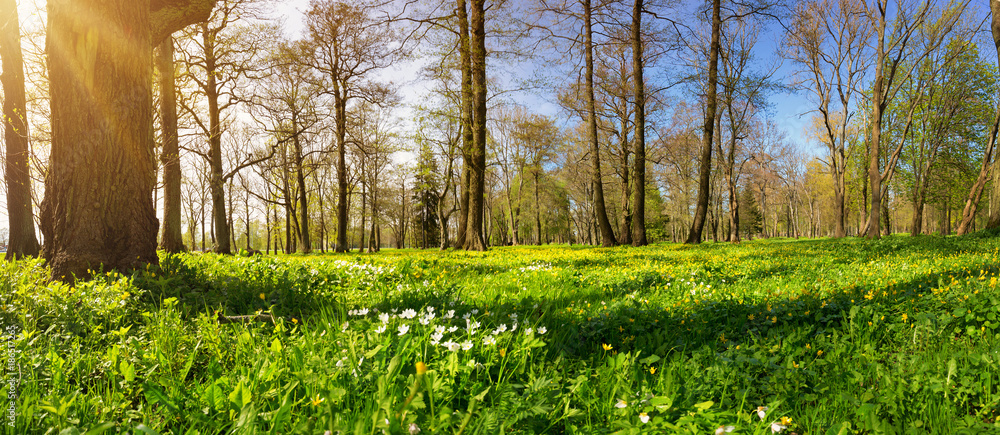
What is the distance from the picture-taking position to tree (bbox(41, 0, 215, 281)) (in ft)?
13.4

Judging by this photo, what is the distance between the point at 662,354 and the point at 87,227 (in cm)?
561

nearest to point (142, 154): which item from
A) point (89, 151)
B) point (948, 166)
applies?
point (89, 151)

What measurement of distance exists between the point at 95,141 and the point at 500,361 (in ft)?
16.3

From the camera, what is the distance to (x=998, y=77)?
64.5ft

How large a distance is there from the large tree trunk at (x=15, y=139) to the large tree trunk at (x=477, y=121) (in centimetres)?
1065

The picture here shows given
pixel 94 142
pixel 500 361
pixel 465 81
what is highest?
pixel 465 81

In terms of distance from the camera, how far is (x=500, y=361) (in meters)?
2.03

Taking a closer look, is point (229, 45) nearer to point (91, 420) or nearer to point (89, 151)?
point (89, 151)

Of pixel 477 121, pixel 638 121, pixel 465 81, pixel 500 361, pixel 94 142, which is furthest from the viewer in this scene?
pixel 638 121

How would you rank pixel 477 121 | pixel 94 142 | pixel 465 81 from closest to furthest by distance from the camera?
pixel 94 142
pixel 477 121
pixel 465 81

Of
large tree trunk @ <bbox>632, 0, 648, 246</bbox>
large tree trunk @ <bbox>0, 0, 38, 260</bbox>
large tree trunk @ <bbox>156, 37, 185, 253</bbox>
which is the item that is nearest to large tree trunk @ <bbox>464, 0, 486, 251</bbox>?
A: large tree trunk @ <bbox>632, 0, 648, 246</bbox>

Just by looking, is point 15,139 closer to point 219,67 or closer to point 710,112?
point 219,67

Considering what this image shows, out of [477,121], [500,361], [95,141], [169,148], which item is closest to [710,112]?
[477,121]

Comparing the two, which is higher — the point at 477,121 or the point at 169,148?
the point at 477,121
